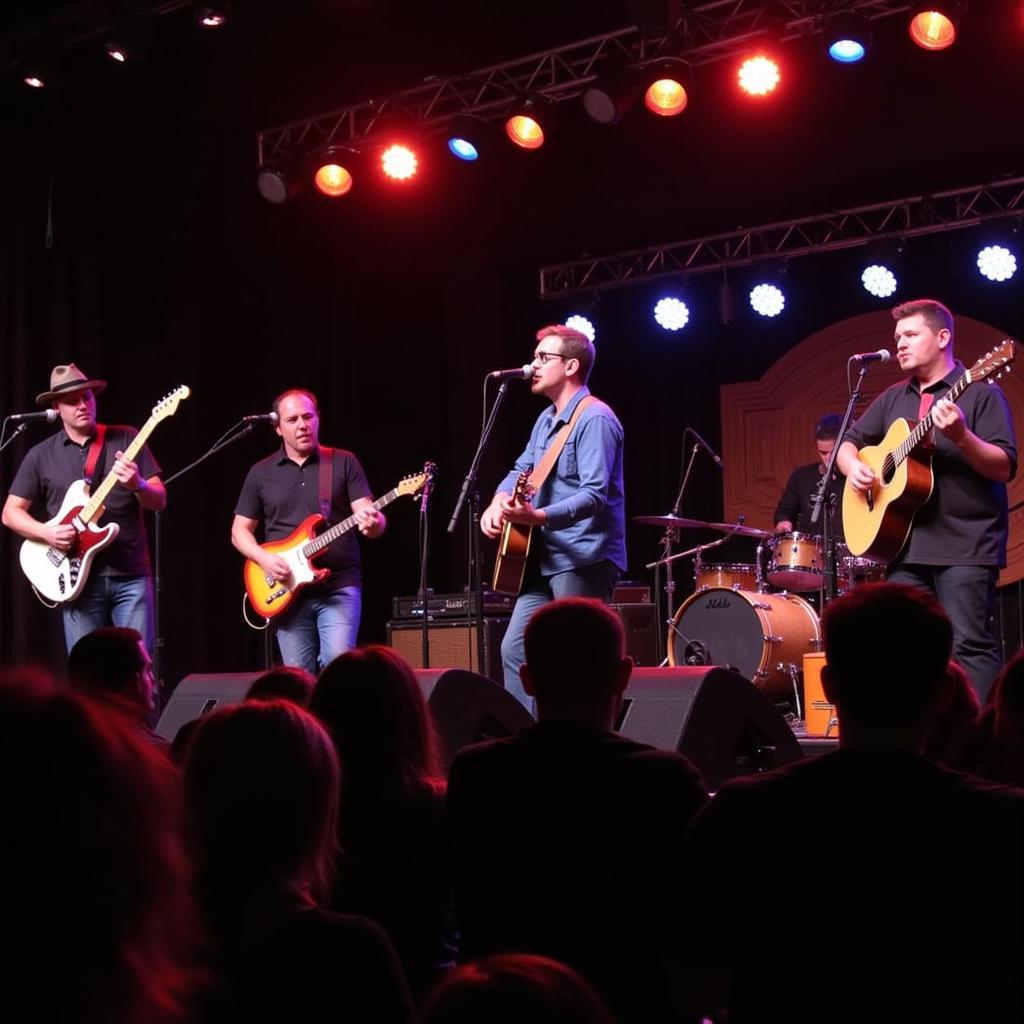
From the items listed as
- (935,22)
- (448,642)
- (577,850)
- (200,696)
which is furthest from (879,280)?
(577,850)

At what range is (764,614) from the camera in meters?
8.86

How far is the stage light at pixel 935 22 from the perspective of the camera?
7.37 meters

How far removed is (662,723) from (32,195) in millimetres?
7145

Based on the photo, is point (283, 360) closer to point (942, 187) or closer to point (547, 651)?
point (942, 187)

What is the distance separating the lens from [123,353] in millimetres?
9742

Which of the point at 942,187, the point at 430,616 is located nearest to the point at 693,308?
the point at 942,187

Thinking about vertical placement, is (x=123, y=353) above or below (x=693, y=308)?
below

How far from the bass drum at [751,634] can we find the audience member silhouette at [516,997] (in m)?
7.78

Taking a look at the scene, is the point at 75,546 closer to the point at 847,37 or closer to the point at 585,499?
the point at 585,499

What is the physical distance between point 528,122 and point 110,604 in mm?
4285

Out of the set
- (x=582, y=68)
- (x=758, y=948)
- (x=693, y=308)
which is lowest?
(x=758, y=948)

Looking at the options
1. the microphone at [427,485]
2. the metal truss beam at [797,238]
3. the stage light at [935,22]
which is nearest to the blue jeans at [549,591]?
A: the microphone at [427,485]

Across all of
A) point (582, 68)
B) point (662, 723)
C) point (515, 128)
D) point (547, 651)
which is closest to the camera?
point (547, 651)

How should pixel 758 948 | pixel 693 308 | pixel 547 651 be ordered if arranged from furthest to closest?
pixel 693 308 → pixel 547 651 → pixel 758 948
